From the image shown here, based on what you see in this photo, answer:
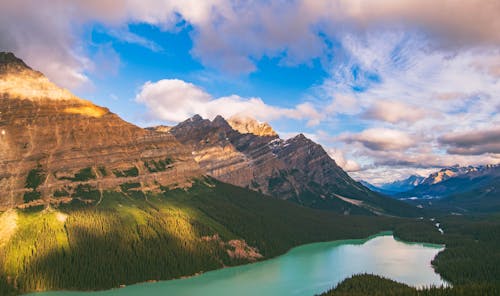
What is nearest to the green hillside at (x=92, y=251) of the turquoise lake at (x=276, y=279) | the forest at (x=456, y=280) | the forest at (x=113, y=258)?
the forest at (x=113, y=258)

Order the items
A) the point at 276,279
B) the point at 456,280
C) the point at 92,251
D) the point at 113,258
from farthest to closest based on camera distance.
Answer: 1. the point at 276,279
2. the point at 92,251
3. the point at 113,258
4. the point at 456,280

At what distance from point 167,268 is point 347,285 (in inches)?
2849

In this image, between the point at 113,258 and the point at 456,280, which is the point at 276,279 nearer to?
the point at 113,258

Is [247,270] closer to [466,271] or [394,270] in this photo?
[394,270]

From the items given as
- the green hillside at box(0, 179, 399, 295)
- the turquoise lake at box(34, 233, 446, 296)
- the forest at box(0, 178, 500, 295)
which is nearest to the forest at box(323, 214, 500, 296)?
the forest at box(0, 178, 500, 295)

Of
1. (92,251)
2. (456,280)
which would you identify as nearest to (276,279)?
(456,280)

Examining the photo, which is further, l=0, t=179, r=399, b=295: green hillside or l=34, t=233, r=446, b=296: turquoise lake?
l=0, t=179, r=399, b=295: green hillside

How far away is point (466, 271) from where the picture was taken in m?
166

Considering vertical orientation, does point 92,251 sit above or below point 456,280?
above

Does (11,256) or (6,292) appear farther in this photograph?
(11,256)

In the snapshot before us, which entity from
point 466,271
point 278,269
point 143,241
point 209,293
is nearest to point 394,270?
point 466,271

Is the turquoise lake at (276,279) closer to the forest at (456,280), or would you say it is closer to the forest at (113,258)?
the forest at (113,258)

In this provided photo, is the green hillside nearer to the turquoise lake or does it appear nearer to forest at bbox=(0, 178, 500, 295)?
forest at bbox=(0, 178, 500, 295)

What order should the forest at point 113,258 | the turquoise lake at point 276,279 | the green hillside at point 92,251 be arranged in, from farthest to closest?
the green hillside at point 92,251 → the turquoise lake at point 276,279 → the forest at point 113,258
